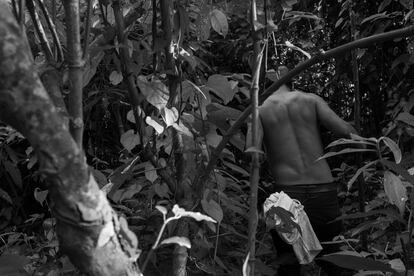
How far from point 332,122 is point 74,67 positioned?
229 centimetres

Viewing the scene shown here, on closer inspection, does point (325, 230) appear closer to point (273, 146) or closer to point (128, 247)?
point (273, 146)

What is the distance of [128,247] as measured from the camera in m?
0.81

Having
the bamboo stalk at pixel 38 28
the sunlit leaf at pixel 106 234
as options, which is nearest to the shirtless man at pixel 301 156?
the bamboo stalk at pixel 38 28

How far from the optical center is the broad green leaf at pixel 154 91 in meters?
1.47

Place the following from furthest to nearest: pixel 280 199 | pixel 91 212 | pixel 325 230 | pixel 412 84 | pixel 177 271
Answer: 1. pixel 412 84
2. pixel 325 230
3. pixel 280 199
4. pixel 177 271
5. pixel 91 212

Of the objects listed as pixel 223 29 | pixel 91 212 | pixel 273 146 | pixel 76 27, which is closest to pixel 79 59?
pixel 76 27

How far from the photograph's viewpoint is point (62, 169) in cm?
73

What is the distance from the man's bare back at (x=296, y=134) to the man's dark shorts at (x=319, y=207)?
41 millimetres

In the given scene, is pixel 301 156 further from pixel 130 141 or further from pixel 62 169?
pixel 62 169

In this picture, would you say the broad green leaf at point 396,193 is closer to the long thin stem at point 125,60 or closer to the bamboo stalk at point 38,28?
the long thin stem at point 125,60

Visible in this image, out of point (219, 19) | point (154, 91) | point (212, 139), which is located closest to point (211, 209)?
point (212, 139)

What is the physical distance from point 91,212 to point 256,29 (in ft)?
2.09

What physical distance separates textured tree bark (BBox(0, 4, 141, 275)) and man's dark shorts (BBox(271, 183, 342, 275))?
238 centimetres

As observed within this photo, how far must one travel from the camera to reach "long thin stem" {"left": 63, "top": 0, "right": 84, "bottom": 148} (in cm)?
96
